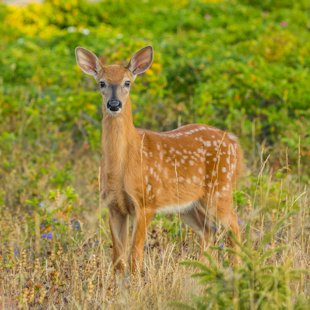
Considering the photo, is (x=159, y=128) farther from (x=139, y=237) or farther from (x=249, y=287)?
(x=249, y=287)

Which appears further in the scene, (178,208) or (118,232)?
(178,208)

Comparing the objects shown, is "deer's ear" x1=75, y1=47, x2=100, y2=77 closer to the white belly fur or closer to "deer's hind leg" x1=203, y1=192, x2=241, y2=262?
the white belly fur

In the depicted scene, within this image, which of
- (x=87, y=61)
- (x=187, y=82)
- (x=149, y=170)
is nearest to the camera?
(x=149, y=170)

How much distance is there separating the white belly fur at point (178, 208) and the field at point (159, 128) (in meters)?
0.14

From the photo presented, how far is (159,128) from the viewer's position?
34.8 ft

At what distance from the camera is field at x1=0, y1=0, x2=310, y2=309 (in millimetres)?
5242

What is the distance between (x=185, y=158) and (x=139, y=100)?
3.48 metres

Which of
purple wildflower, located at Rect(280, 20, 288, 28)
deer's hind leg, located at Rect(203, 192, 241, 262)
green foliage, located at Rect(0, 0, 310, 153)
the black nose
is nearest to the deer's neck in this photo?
the black nose

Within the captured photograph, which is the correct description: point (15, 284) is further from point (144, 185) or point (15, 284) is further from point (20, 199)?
point (20, 199)

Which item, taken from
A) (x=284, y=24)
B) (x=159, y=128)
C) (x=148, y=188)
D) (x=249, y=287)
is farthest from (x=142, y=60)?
(x=284, y=24)

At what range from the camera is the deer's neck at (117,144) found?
6.57m

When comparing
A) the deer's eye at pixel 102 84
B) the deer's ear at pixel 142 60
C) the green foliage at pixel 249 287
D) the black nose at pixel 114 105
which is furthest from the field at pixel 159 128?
the deer's ear at pixel 142 60

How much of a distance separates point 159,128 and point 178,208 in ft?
12.3

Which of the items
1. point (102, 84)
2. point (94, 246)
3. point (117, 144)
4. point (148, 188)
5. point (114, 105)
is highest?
point (102, 84)
